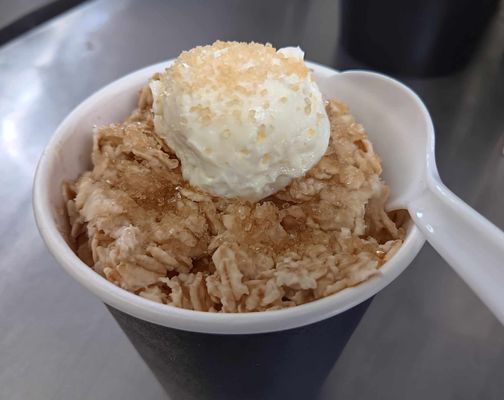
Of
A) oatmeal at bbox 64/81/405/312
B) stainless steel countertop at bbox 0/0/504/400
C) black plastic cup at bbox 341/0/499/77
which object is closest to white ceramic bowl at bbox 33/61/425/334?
oatmeal at bbox 64/81/405/312

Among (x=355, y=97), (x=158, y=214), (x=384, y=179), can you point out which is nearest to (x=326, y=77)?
(x=355, y=97)

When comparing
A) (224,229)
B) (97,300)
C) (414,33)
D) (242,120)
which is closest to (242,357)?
(224,229)

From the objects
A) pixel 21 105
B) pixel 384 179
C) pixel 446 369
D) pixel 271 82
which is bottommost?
pixel 446 369

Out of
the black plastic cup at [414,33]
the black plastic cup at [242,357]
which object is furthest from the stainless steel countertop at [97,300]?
the black plastic cup at [242,357]

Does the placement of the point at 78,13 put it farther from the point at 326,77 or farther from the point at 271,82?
the point at 271,82

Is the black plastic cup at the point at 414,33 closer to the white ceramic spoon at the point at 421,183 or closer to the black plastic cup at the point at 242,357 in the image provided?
the white ceramic spoon at the point at 421,183

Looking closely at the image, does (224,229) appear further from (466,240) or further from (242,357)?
(466,240)

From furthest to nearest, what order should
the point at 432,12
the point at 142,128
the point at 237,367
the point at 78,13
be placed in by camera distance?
the point at 78,13, the point at 432,12, the point at 142,128, the point at 237,367
